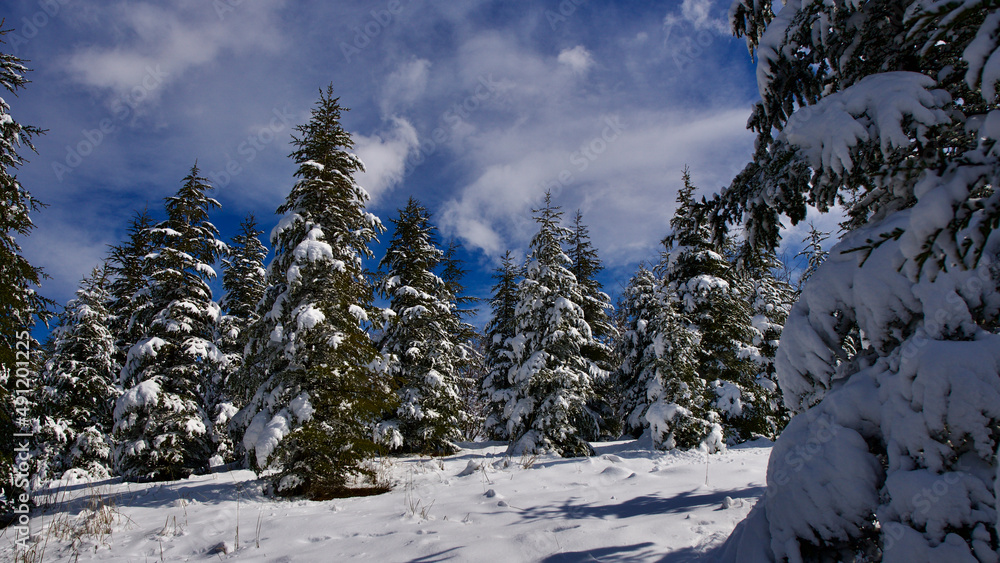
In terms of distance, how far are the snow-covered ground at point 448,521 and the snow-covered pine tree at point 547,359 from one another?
483 cm

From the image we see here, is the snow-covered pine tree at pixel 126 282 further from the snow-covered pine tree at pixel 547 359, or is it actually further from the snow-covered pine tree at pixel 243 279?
the snow-covered pine tree at pixel 547 359

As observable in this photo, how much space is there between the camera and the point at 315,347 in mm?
10680

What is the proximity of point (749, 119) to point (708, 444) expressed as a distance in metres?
11.5

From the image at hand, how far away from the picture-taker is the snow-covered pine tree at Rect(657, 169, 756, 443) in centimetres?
1634

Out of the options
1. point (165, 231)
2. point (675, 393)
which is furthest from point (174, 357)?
point (675, 393)

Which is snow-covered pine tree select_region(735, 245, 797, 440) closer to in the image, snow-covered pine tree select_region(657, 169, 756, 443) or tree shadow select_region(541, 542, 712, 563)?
snow-covered pine tree select_region(657, 169, 756, 443)

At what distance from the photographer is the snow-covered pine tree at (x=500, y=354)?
74.5 ft

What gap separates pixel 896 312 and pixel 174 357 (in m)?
19.3

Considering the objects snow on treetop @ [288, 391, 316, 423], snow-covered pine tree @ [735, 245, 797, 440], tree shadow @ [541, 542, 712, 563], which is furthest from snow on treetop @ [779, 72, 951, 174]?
snow-covered pine tree @ [735, 245, 797, 440]

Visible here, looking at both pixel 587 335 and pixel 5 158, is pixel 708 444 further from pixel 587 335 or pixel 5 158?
pixel 5 158

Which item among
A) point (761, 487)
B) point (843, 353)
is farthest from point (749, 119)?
point (761, 487)

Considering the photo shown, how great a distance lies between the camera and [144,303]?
1563 centimetres

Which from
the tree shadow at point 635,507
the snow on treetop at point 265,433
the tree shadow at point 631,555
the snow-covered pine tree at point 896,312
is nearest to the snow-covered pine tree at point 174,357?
the snow on treetop at point 265,433

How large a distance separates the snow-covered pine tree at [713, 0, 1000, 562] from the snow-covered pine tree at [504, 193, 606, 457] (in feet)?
36.9
